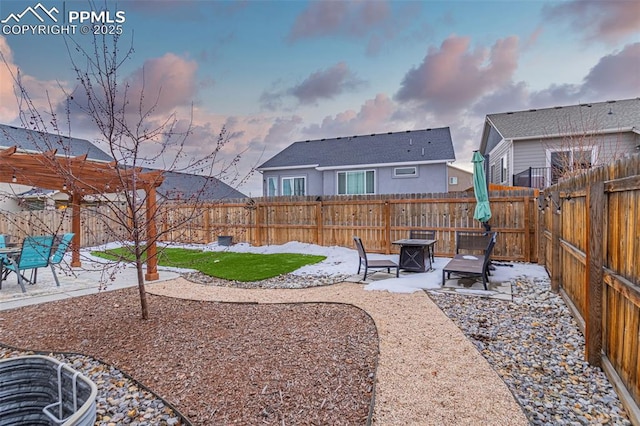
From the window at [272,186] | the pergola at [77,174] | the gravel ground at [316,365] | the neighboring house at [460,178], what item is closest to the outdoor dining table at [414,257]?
the gravel ground at [316,365]

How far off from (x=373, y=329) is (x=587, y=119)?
15.7m

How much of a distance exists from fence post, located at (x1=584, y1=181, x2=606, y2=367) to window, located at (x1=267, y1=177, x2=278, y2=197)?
53.1 feet

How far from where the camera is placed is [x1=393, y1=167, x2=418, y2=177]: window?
15.8m

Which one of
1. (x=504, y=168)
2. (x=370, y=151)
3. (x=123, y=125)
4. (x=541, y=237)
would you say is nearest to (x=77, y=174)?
(x=123, y=125)

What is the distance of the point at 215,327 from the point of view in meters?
4.52

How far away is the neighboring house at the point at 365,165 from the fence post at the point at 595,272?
39.9ft

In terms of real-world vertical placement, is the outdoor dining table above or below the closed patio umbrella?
below

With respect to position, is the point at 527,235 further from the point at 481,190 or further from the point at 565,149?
the point at 565,149

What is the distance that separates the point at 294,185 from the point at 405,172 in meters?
6.09

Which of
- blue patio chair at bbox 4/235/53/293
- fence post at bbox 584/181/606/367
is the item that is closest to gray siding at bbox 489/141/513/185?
fence post at bbox 584/181/606/367

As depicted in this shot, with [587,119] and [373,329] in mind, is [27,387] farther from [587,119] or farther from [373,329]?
[587,119]

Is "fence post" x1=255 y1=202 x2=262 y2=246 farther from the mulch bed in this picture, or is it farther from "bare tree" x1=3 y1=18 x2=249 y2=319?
"bare tree" x1=3 y1=18 x2=249 y2=319

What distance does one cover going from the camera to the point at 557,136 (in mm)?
13875

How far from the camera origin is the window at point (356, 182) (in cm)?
1648
